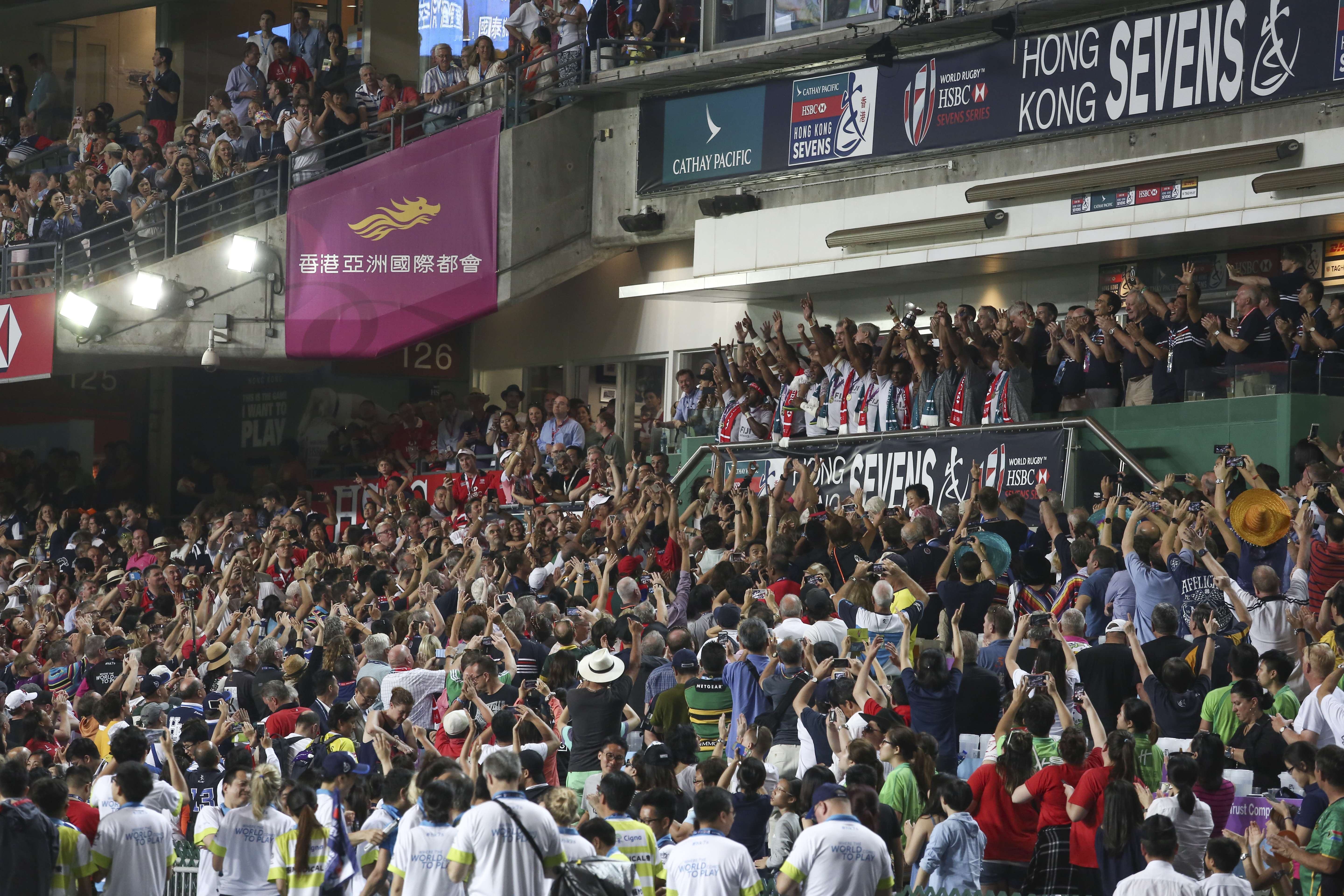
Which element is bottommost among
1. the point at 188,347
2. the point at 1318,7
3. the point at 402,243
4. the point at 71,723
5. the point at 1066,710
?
the point at 71,723

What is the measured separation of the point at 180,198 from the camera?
73.0ft

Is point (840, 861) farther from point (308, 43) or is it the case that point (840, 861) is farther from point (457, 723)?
point (308, 43)

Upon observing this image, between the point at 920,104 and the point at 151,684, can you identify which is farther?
the point at 920,104

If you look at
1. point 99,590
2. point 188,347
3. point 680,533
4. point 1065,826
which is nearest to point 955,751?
point 1065,826

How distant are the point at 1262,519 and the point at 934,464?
3984 mm

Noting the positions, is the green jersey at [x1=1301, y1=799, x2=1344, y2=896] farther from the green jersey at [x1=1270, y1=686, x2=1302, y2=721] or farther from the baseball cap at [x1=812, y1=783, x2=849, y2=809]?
the baseball cap at [x1=812, y1=783, x2=849, y2=809]

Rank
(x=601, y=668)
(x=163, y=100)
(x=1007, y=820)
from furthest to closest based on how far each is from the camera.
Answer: (x=163, y=100) < (x=601, y=668) < (x=1007, y=820)

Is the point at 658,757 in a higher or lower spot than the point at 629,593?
lower

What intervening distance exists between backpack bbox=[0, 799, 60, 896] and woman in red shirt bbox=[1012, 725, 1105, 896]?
480 cm

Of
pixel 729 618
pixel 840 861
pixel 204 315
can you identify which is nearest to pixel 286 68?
pixel 204 315

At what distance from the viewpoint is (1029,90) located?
17.8 metres

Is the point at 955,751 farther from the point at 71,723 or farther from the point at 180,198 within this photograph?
the point at 180,198

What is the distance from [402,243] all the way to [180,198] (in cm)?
298

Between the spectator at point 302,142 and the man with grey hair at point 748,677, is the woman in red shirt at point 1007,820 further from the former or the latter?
the spectator at point 302,142
